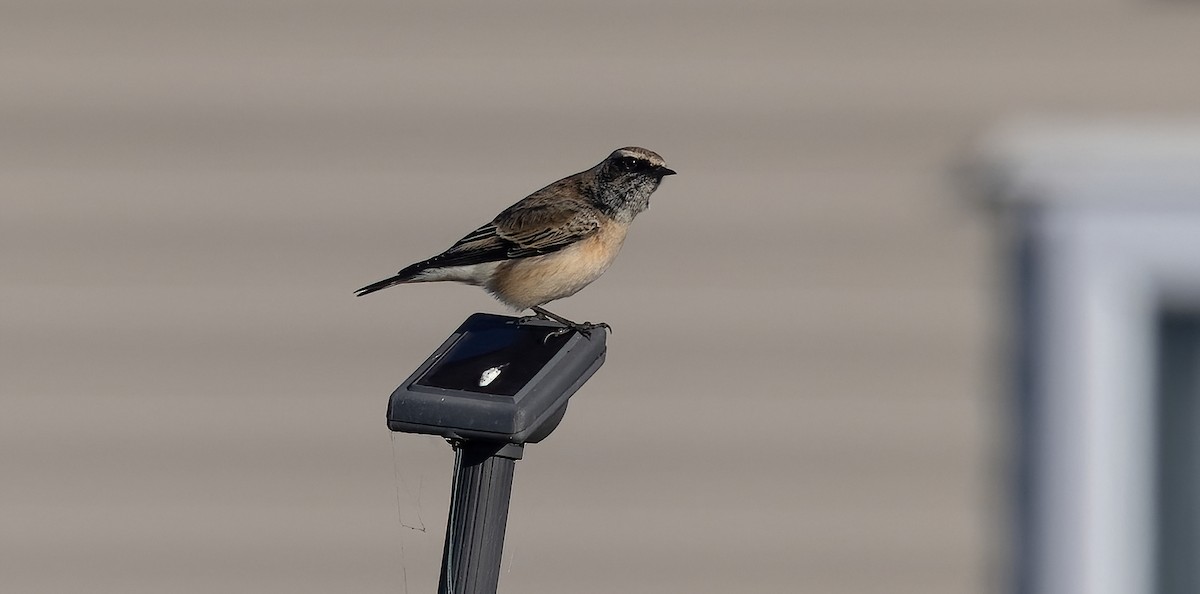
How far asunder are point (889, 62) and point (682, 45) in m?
0.79

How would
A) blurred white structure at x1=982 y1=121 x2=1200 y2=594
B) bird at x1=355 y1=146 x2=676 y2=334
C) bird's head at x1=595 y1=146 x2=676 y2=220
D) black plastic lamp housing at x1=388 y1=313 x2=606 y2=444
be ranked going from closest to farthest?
black plastic lamp housing at x1=388 y1=313 x2=606 y2=444 → bird at x1=355 y1=146 x2=676 y2=334 → bird's head at x1=595 y1=146 x2=676 y2=220 → blurred white structure at x1=982 y1=121 x2=1200 y2=594

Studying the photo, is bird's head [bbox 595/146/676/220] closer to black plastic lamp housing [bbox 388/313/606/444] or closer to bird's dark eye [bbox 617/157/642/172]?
bird's dark eye [bbox 617/157/642/172]

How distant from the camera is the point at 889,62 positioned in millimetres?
6250

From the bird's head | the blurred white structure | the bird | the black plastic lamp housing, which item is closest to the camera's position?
the black plastic lamp housing

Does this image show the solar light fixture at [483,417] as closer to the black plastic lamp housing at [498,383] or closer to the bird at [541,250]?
the black plastic lamp housing at [498,383]

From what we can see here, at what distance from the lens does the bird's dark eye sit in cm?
546

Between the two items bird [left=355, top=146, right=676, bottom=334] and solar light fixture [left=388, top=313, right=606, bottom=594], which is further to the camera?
bird [left=355, top=146, right=676, bottom=334]

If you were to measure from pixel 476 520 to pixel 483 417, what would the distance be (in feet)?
0.68

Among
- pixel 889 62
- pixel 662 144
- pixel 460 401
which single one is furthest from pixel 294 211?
pixel 460 401

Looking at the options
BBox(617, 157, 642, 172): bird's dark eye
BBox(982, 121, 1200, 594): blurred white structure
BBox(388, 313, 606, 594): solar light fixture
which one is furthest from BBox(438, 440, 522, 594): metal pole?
BBox(982, 121, 1200, 594): blurred white structure

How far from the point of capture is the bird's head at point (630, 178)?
5406 mm

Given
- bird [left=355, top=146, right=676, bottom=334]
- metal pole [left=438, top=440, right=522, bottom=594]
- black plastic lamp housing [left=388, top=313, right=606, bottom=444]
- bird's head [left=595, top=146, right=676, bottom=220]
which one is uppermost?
bird's head [left=595, top=146, right=676, bottom=220]

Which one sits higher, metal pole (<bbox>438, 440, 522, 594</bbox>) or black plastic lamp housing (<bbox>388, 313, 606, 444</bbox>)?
black plastic lamp housing (<bbox>388, 313, 606, 444</bbox>)

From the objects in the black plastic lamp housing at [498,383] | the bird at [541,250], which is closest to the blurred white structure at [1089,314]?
the bird at [541,250]
